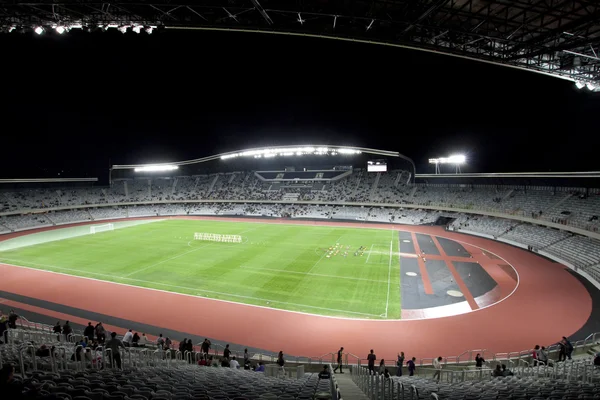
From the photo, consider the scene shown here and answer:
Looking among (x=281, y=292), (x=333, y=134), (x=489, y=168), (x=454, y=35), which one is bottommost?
(x=281, y=292)

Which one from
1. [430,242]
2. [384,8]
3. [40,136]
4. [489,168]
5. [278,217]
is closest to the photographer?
[384,8]

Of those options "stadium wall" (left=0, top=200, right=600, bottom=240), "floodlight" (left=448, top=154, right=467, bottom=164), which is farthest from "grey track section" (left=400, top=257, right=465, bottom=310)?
"floodlight" (left=448, top=154, right=467, bottom=164)

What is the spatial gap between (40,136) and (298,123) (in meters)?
46.7

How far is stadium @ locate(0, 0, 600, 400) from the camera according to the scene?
453 inches

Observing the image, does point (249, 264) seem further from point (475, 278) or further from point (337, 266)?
point (475, 278)

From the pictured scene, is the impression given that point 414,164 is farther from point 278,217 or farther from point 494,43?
point 494,43

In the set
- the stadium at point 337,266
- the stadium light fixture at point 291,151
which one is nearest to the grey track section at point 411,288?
the stadium at point 337,266

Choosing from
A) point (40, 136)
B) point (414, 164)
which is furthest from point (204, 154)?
point (414, 164)

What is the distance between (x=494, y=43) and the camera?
1520 centimetres

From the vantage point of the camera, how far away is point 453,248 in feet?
123

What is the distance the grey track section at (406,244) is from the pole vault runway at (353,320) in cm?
1117

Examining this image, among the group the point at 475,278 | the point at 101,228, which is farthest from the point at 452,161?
the point at 101,228

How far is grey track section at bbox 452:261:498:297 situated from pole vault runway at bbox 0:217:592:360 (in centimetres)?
99

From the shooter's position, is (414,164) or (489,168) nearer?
(489,168)
